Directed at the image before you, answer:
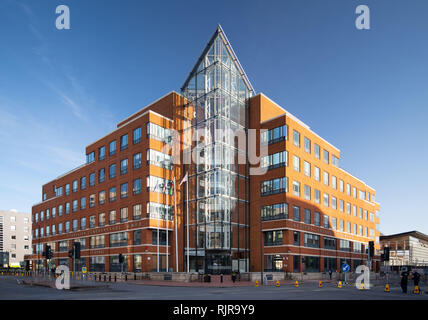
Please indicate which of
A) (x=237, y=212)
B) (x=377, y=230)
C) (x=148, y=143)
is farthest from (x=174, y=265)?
(x=377, y=230)

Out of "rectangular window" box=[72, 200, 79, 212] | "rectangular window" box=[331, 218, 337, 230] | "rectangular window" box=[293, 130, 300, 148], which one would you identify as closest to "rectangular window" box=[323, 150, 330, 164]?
"rectangular window" box=[331, 218, 337, 230]

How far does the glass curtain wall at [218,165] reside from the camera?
58.0 m

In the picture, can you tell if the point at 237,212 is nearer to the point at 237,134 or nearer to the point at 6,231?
the point at 237,134

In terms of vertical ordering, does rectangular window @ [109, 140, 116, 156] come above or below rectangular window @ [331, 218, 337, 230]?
above

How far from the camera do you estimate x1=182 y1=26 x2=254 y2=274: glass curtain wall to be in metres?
58.0

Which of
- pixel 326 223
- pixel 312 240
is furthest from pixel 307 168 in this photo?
pixel 326 223

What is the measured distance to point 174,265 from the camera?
62062mm

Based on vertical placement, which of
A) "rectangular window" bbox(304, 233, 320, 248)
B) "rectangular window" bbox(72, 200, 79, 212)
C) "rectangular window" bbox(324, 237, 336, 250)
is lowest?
"rectangular window" bbox(324, 237, 336, 250)

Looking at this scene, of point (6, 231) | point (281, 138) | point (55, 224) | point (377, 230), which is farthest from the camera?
point (6, 231)

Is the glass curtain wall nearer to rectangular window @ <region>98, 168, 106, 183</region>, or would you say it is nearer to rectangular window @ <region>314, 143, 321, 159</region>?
rectangular window @ <region>314, 143, 321, 159</region>

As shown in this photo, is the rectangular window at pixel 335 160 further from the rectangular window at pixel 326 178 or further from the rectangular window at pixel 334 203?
the rectangular window at pixel 334 203

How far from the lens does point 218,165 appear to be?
193ft

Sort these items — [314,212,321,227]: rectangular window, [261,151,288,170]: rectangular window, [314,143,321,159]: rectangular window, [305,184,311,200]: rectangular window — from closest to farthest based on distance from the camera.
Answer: [261,151,288,170]: rectangular window, [305,184,311,200]: rectangular window, [314,212,321,227]: rectangular window, [314,143,321,159]: rectangular window
